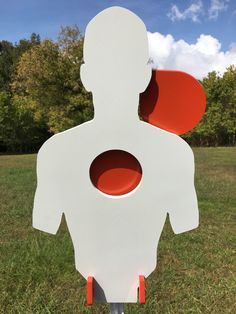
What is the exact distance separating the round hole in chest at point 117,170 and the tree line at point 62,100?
62.4 ft

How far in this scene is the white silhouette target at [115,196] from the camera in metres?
2.01

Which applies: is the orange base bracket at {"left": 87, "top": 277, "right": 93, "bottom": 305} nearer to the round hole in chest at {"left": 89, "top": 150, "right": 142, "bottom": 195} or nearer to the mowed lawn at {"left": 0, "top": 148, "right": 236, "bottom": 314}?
the round hole in chest at {"left": 89, "top": 150, "right": 142, "bottom": 195}

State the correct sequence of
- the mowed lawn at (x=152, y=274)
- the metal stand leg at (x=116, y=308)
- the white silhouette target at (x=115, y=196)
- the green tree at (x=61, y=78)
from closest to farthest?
the white silhouette target at (x=115, y=196), the metal stand leg at (x=116, y=308), the mowed lawn at (x=152, y=274), the green tree at (x=61, y=78)

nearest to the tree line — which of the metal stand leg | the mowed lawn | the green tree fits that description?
the green tree

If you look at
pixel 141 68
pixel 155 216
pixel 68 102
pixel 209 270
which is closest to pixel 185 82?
pixel 141 68

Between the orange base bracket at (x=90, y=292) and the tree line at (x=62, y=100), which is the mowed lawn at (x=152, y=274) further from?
the tree line at (x=62, y=100)

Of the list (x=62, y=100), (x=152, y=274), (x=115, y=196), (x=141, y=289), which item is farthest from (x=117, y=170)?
(x=62, y=100)

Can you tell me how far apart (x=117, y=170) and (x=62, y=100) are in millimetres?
20767

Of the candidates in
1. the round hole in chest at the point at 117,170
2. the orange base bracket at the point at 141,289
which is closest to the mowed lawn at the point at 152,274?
the orange base bracket at the point at 141,289

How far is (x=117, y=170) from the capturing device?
6.68 ft

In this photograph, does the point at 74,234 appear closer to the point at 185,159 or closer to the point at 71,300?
the point at 185,159

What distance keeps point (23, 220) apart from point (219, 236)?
8.16 ft

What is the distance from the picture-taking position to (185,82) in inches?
80.9

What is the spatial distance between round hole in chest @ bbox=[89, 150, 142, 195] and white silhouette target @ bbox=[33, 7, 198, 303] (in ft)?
0.10
